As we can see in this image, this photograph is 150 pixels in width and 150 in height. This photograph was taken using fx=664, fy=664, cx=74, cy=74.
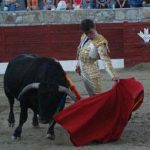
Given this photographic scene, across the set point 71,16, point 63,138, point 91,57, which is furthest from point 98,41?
point 71,16

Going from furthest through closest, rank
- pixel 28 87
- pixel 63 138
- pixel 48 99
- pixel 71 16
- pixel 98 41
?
pixel 71 16 < pixel 63 138 < pixel 98 41 < pixel 28 87 < pixel 48 99

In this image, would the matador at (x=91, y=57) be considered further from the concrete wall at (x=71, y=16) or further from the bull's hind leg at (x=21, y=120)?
the concrete wall at (x=71, y=16)

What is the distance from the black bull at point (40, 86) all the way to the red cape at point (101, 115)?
187mm

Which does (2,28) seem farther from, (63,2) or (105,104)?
(105,104)

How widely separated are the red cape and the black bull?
0.61 feet

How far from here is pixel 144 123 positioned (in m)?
8.32

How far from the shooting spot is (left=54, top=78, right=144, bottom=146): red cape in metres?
6.99

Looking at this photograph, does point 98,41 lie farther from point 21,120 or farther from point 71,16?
point 71,16

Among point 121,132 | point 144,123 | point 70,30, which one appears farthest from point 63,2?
point 121,132

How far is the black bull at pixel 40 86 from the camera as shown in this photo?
690 centimetres

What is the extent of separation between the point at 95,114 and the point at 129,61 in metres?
9.40

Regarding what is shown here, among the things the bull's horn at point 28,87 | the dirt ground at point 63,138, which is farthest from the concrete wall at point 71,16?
the bull's horn at point 28,87

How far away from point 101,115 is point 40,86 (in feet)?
2.35

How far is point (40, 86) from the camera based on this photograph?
6.97 metres
